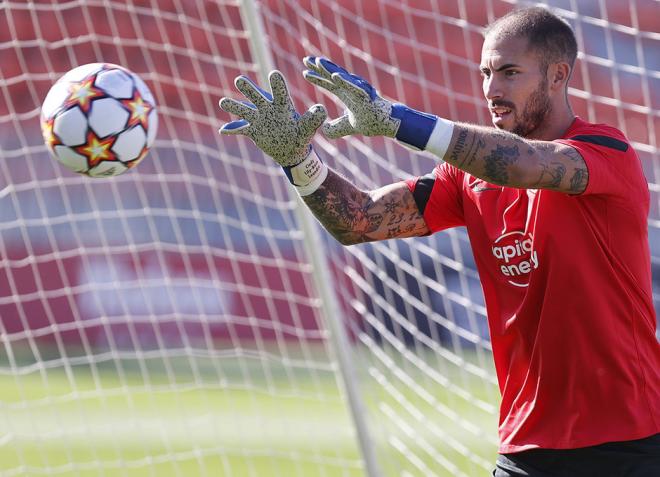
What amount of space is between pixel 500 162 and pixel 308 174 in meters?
0.67

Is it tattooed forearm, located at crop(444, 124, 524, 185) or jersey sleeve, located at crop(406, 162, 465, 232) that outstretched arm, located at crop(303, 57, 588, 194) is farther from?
jersey sleeve, located at crop(406, 162, 465, 232)

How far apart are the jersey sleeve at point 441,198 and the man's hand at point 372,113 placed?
1.98 ft

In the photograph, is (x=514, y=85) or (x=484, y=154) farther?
(x=514, y=85)

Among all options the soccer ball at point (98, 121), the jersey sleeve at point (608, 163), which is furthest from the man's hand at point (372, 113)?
the soccer ball at point (98, 121)

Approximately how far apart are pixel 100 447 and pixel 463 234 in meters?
3.24

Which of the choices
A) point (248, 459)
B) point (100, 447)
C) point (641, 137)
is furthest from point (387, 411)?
point (641, 137)

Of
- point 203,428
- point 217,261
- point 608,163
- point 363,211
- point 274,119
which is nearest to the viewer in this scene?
Result: point 608,163

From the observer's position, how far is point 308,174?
118 inches

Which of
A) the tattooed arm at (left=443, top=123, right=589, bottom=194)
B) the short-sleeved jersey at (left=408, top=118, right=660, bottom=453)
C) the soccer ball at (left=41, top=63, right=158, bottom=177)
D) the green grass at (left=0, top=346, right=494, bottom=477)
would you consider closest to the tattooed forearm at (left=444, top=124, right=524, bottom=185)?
the tattooed arm at (left=443, top=123, right=589, bottom=194)

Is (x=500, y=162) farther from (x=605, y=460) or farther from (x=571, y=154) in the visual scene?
(x=605, y=460)

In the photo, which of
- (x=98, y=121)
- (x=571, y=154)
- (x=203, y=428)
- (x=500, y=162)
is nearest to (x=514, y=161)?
(x=500, y=162)

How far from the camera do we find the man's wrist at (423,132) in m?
2.52

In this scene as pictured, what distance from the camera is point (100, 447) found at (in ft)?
23.3

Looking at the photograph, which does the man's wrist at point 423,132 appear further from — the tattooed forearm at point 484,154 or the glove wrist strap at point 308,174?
the glove wrist strap at point 308,174
